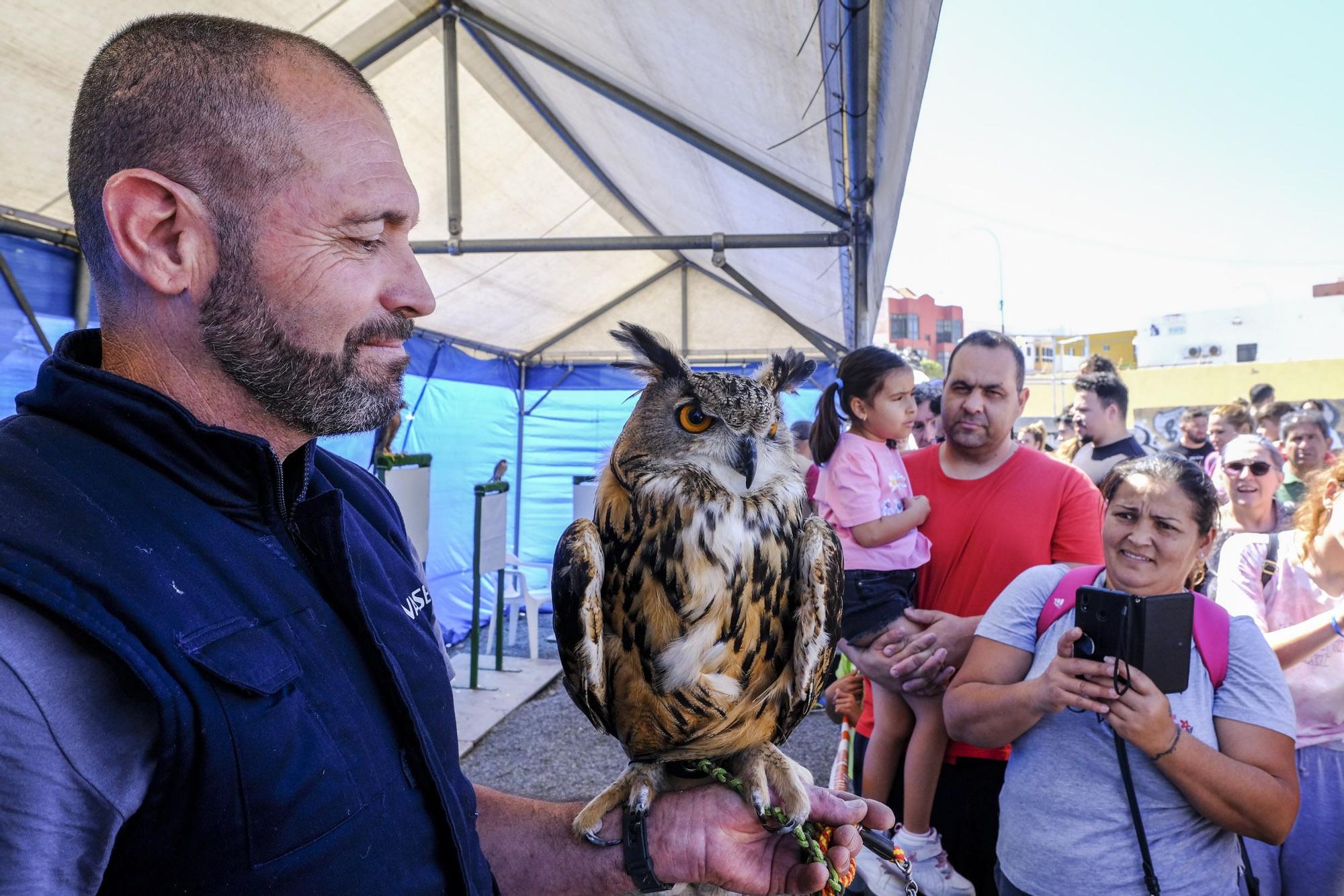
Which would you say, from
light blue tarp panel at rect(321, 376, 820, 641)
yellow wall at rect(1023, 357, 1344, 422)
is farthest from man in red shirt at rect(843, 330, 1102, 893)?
yellow wall at rect(1023, 357, 1344, 422)

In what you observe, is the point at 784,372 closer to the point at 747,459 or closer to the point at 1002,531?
the point at 747,459

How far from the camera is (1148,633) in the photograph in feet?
5.88

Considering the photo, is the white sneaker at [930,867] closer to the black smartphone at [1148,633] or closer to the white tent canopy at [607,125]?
the black smartphone at [1148,633]

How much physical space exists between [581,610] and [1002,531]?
5.62ft

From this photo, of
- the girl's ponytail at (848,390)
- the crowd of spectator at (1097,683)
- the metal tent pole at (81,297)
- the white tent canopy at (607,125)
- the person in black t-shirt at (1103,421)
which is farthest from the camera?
the person in black t-shirt at (1103,421)

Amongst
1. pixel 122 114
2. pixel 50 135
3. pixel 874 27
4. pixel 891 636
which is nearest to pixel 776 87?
pixel 874 27

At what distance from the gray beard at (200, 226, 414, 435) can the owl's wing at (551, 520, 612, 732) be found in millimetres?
589

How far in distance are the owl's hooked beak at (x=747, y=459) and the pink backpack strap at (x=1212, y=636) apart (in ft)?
4.14

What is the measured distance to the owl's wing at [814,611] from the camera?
1.62 metres

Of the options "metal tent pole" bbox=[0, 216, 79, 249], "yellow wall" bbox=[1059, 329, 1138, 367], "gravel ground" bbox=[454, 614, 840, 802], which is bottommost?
"gravel ground" bbox=[454, 614, 840, 802]

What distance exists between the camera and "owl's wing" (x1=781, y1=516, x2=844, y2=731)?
63.7 inches

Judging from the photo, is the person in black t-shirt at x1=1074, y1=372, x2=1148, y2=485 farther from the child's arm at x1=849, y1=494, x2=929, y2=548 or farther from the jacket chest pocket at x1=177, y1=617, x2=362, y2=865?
the jacket chest pocket at x1=177, y1=617, x2=362, y2=865

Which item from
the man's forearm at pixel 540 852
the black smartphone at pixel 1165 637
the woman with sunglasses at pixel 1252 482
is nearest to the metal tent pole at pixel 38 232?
the man's forearm at pixel 540 852

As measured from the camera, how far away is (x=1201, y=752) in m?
1.78
